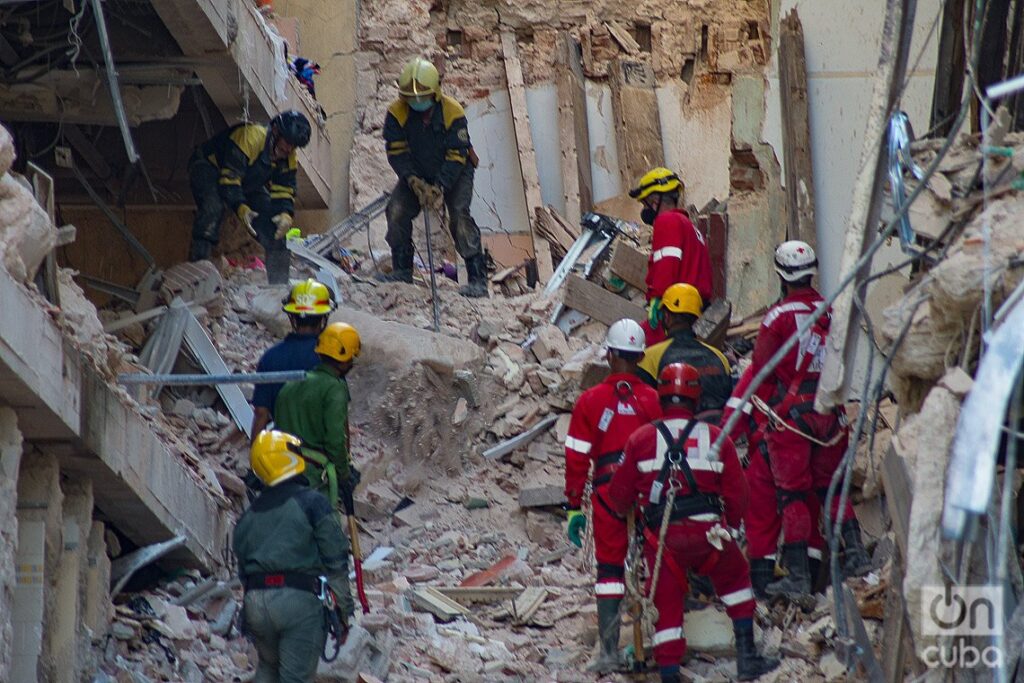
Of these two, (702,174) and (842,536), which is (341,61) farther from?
(842,536)

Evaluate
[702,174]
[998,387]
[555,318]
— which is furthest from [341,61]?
[998,387]

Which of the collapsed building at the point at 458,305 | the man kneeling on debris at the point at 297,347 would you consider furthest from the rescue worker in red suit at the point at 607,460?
the man kneeling on debris at the point at 297,347

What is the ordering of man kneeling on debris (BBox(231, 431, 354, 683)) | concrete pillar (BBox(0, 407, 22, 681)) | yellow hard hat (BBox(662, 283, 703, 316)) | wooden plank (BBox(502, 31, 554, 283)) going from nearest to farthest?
concrete pillar (BBox(0, 407, 22, 681)), man kneeling on debris (BBox(231, 431, 354, 683)), yellow hard hat (BBox(662, 283, 703, 316)), wooden plank (BBox(502, 31, 554, 283))

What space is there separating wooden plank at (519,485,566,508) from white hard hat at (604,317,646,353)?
2281 mm

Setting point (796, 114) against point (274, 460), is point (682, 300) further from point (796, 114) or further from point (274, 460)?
point (796, 114)

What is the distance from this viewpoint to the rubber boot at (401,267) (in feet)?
47.4

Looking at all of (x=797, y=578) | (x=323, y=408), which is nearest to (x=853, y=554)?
(x=797, y=578)

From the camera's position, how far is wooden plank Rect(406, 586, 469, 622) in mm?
9867

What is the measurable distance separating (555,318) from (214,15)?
3.70 m

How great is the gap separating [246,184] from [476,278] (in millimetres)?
2232

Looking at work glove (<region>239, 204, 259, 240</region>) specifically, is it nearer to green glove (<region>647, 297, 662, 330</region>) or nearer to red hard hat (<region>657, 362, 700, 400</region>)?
green glove (<region>647, 297, 662, 330</region>)

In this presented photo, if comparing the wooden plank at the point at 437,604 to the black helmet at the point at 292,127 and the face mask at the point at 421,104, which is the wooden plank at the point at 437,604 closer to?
the black helmet at the point at 292,127

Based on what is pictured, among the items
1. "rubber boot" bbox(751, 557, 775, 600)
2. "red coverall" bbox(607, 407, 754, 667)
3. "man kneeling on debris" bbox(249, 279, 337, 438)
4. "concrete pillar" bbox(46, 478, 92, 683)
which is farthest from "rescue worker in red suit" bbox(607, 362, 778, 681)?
"concrete pillar" bbox(46, 478, 92, 683)

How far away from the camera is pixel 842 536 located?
921 centimetres
